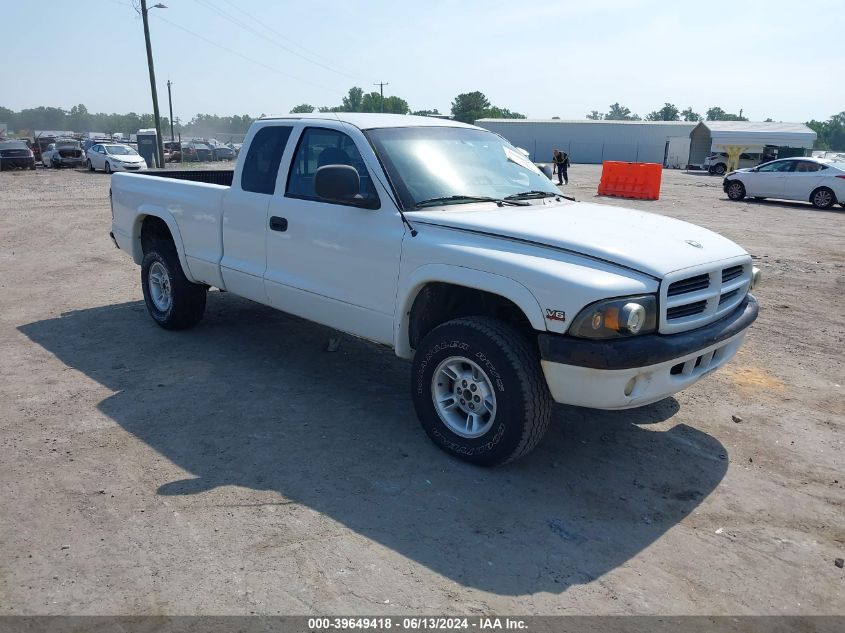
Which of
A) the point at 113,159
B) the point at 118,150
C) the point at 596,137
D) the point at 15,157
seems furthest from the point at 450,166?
the point at 596,137

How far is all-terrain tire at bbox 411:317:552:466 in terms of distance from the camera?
12.3ft

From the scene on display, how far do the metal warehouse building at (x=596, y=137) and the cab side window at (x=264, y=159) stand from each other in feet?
186

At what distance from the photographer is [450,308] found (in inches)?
176

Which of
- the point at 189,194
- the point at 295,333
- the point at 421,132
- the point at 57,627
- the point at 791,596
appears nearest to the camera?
the point at 57,627

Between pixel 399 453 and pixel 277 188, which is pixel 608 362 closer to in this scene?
pixel 399 453

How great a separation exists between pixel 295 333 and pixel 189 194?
1.64 m

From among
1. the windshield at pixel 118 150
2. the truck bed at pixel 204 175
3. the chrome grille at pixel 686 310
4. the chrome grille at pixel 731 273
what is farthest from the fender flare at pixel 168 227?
the windshield at pixel 118 150

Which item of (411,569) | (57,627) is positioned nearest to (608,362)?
(411,569)

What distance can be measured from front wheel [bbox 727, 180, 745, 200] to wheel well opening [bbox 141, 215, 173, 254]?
20.3 meters

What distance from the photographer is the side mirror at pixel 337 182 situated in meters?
4.24

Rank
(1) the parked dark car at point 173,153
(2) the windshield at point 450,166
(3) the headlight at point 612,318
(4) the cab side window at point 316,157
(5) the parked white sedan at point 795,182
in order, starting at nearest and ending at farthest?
(3) the headlight at point 612,318 < (2) the windshield at point 450,166 < (4) the cab side window at point 316,157 < (5) the parked white sedan at point 795,182 < (1) the parked dark car at point 173,153

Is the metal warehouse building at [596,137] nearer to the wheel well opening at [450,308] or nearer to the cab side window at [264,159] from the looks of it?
the cab side window at [264,159]

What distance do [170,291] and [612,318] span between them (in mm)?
4528

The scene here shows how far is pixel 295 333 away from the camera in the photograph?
6.75 meters
